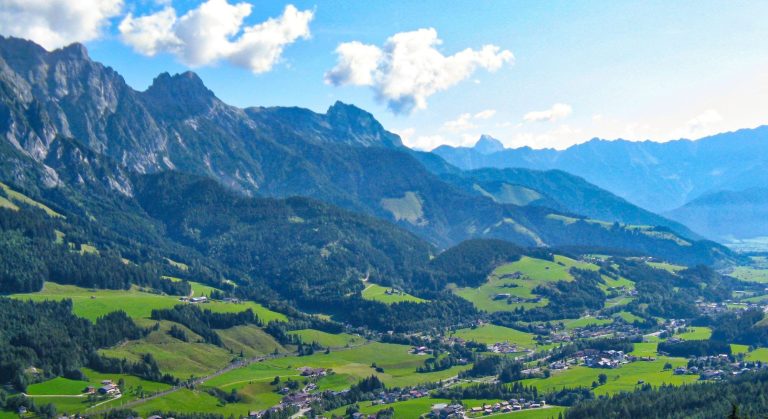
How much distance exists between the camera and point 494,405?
537 feet

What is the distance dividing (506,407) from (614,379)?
124 feet

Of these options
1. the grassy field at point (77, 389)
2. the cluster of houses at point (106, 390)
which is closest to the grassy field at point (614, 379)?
the grassy field at point (77, 389)

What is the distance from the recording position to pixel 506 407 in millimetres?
162375

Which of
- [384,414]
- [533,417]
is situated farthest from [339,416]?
[533,417]

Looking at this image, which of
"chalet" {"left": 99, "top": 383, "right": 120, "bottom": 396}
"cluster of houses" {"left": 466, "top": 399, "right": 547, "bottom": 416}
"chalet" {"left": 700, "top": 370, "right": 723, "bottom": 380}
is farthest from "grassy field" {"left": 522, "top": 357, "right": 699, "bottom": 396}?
"chalet" {"left": 99, "top": 383, "right": 120, "bottom": 396}

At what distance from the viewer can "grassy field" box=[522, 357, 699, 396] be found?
579 ft

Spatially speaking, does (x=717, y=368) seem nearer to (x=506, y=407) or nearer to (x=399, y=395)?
(x=506, y=407)

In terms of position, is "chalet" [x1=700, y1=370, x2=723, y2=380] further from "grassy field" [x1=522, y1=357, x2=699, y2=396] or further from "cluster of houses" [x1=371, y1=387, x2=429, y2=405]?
"cluster of houses" [x1=371, y1=387, x2=429, y2=405]

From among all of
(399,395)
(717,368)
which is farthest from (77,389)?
(717,368)

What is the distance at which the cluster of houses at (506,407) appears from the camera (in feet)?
523

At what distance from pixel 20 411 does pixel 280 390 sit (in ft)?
188

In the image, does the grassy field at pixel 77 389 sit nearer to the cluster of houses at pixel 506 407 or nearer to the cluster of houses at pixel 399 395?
the cluster of houses at pixel 399 395

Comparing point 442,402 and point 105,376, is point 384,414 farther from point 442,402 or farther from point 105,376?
point 105,376

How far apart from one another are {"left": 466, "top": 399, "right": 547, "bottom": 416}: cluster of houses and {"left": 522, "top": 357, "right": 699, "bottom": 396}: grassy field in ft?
40.8
